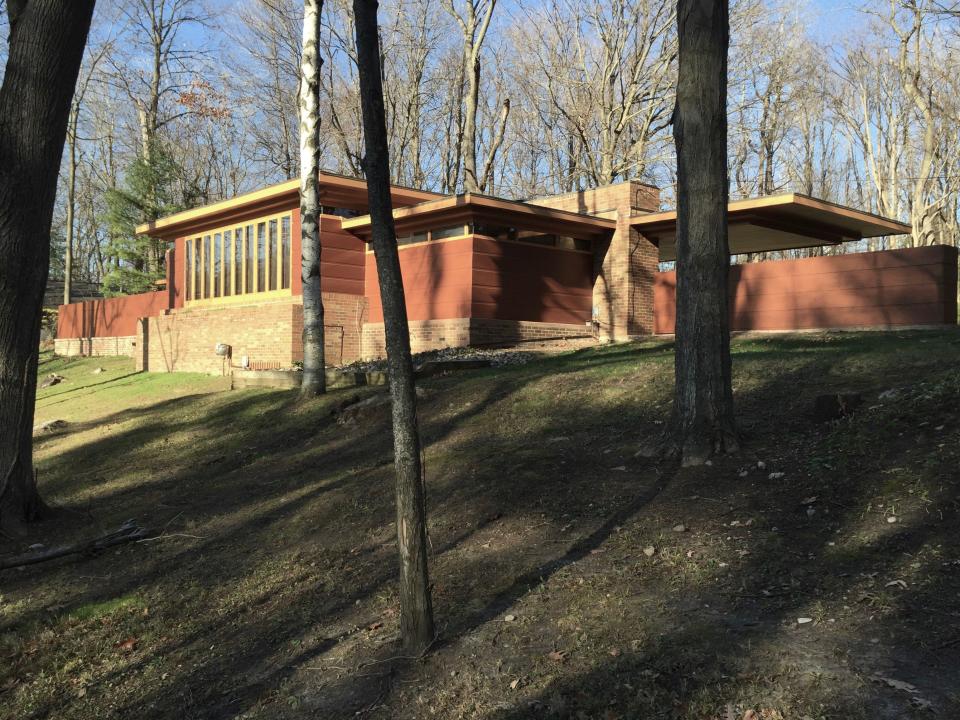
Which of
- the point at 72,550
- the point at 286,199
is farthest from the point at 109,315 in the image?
the point at 72,550

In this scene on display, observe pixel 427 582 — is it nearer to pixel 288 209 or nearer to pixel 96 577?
pixel 96 577

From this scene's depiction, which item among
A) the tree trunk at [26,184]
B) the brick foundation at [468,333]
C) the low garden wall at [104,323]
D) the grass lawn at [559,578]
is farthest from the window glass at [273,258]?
the tree trunk at [26,184]

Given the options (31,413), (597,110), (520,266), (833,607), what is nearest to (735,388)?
(833,607)

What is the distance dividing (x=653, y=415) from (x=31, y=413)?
20.5 ft

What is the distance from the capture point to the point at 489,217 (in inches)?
702

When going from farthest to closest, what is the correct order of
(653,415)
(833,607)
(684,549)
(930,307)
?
(930,307) → (653,415) → (684,549) → (833,607)

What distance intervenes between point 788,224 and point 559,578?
1596cm

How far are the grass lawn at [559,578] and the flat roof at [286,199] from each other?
997cm

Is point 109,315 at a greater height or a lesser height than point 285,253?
lesser

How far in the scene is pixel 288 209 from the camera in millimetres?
19906

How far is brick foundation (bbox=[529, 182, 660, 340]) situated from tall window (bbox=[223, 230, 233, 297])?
9453 mm

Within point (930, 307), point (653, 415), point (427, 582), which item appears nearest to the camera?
point (427, 582)

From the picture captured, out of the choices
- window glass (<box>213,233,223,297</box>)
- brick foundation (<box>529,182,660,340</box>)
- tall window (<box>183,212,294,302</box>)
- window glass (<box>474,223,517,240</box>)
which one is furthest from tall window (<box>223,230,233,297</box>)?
brick foundation (<box>529,182,660,340</box>)

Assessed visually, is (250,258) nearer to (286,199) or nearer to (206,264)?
(286,199)
